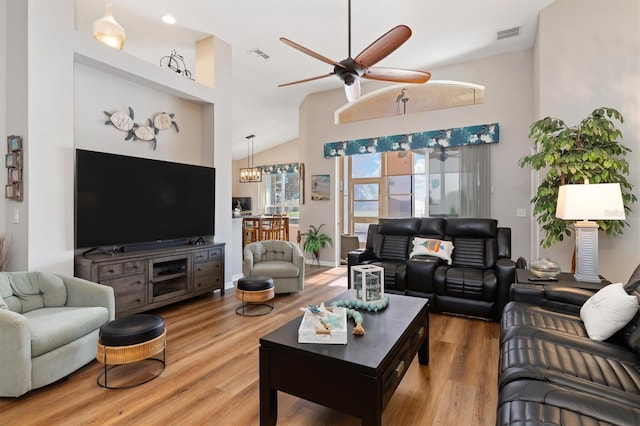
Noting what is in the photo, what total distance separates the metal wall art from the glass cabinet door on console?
1.53 m

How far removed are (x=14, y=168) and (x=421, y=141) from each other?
17.3 ft

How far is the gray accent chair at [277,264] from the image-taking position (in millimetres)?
4312

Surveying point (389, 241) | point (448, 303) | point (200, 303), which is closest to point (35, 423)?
point (200, 303)

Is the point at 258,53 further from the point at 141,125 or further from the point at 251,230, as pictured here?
the point at 251,230

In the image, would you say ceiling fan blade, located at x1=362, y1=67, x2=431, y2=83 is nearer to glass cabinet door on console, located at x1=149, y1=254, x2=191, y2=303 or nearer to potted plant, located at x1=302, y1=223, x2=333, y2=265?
glass cabinet door on console, located at x1=149, y1=254, x2=191, y2=303

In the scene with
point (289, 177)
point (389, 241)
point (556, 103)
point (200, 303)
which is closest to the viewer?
point (556, 103)

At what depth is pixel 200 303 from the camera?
4.11 meters

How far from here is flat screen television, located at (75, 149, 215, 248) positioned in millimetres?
3227

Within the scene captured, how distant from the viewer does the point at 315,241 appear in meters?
6.62

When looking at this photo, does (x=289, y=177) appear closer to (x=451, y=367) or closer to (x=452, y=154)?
(x=452, y=154)

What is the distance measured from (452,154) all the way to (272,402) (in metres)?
4.86

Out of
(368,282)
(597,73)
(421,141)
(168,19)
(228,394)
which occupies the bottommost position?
(228,394)

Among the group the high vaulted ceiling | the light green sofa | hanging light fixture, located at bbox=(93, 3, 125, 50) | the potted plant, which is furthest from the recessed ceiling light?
the potted plant

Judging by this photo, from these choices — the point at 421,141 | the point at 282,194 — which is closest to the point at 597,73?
the point at 421,141
